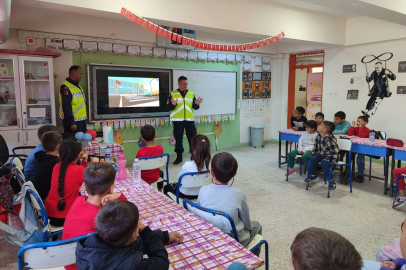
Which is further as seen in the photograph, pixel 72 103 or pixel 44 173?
pixel 72 103

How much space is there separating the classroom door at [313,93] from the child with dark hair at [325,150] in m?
3.53

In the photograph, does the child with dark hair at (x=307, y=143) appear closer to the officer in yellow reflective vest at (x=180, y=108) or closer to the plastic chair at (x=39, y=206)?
the officer in yellow reflective vest at (x=180, y=108)

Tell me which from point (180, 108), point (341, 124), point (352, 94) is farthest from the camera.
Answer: point (352, 94)

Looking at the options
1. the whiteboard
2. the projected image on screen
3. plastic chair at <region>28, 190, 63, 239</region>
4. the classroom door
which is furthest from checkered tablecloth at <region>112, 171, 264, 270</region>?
the classroom door

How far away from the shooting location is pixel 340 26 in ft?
21.0

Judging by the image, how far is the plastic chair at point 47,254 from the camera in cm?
124

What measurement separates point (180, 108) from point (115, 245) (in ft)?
15.7

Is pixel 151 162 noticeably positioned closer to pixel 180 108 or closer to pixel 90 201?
pixel 90 201

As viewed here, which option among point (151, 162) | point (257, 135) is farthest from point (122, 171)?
point (257, 135)

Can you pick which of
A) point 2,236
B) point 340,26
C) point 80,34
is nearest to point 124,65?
point 80,34

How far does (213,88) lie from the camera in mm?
6762

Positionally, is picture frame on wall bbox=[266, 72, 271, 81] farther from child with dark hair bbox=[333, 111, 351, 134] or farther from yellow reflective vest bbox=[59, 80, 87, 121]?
yellow reflective vest bbox=[59, 80, 87, 121]

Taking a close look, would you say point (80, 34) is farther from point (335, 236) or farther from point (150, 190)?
point (335, 236)

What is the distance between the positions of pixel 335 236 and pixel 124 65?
5.20 m
